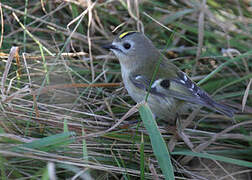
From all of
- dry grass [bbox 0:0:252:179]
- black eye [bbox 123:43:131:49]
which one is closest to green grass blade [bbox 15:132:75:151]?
dry grass [bbox 0:0:252:179]

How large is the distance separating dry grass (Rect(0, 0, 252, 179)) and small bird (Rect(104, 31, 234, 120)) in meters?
0.12

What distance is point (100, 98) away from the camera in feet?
7.70

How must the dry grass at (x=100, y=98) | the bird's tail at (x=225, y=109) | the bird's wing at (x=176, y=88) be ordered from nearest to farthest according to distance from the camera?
the dry grass at (x=100, y=98) < the bird's tail at (x=225, y=109) < the bird's wing at (x=176, y=88)

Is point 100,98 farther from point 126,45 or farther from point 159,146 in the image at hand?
point 159,146

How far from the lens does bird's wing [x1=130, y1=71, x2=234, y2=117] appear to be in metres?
1.99

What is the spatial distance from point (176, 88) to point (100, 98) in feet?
1.83

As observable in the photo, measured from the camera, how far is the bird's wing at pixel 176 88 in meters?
1.99

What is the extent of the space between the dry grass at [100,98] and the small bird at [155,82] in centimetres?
12

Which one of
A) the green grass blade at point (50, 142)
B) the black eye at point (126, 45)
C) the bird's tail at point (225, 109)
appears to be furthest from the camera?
the black eye at point (126, 45)

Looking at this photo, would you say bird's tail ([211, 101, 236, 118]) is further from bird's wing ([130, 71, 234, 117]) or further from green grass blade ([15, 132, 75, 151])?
green grass blade ([15, 132, 75, 151])

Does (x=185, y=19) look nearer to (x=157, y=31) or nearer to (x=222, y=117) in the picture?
(x=157, y=31)

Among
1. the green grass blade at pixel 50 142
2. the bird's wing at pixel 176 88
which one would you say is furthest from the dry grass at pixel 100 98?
the bird's wing at pixel 176 88

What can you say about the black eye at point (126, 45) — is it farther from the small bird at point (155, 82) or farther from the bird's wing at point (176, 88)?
the bird's wing at point (176, 88)

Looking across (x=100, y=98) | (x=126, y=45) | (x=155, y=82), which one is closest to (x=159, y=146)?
(x=155, y=82)
